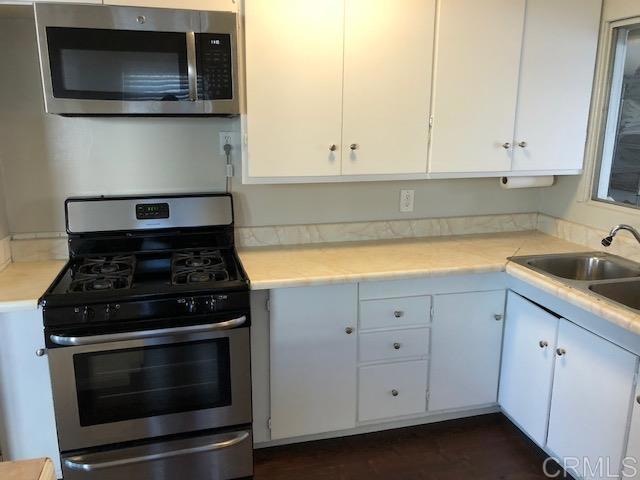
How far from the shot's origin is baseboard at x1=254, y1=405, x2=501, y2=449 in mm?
2356

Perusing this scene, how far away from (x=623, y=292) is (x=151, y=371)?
1.86 metres

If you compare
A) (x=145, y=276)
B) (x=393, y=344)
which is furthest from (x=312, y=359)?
(x=145, y=276)

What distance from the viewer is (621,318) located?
5.46 feet

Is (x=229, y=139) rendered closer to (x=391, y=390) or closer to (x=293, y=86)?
(x=293, y=86)

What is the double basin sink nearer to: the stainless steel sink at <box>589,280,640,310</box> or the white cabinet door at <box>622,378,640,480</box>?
the stainless steel sink at <box>589,280,640,310</box>

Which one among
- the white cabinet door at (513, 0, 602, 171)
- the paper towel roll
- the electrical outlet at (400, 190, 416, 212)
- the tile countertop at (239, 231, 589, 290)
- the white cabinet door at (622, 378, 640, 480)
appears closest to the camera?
the white cabinet door at (622, 378, 640, 480)

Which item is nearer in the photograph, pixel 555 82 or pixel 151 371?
pixel 151 371

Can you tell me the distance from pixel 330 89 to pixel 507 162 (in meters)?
0.93

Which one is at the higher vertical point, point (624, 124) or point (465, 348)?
point (624, 124)

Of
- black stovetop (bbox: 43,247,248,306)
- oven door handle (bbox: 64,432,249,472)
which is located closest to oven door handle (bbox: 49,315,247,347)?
black stovetop (bbox: 43,247,248,306)

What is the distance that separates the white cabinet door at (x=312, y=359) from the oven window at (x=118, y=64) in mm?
933

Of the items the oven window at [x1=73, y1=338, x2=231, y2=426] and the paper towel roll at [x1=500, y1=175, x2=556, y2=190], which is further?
the paper towel roll at [x1=500, y1=175, x2=556, y2=190]

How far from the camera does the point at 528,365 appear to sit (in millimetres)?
2262

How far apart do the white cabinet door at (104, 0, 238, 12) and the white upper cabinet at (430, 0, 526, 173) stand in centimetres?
90
